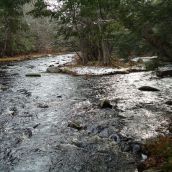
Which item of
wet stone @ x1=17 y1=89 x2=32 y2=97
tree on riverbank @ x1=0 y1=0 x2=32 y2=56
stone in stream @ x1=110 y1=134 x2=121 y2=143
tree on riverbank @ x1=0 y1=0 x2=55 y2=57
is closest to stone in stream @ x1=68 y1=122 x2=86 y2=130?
stone in stream @ x1=110 y1=134 x2=121 y2=143

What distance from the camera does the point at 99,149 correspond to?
1043 cm

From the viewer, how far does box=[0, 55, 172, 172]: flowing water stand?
9492 mm

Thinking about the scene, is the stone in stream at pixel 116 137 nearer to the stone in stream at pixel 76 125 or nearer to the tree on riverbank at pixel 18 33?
the stone in stream at pixel 76 125

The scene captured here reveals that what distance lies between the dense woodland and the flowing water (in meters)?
2.65

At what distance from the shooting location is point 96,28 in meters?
41.2

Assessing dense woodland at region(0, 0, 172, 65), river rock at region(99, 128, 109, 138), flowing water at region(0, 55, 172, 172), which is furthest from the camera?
dense woodland at region(0, 0, 172, 65)

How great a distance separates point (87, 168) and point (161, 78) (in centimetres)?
1850

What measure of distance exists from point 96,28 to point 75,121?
28.8 m

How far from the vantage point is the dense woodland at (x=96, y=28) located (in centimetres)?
1219

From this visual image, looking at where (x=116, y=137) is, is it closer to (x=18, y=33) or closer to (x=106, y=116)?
(x=106, y=116)

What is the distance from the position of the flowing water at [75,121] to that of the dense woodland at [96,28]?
2.65 m

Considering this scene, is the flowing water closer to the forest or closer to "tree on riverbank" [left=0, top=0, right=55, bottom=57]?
the forest

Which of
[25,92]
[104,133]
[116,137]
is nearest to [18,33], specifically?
[25,92]

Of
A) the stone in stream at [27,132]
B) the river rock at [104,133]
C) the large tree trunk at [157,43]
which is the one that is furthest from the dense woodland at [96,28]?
the stone in stream at [27,132]
